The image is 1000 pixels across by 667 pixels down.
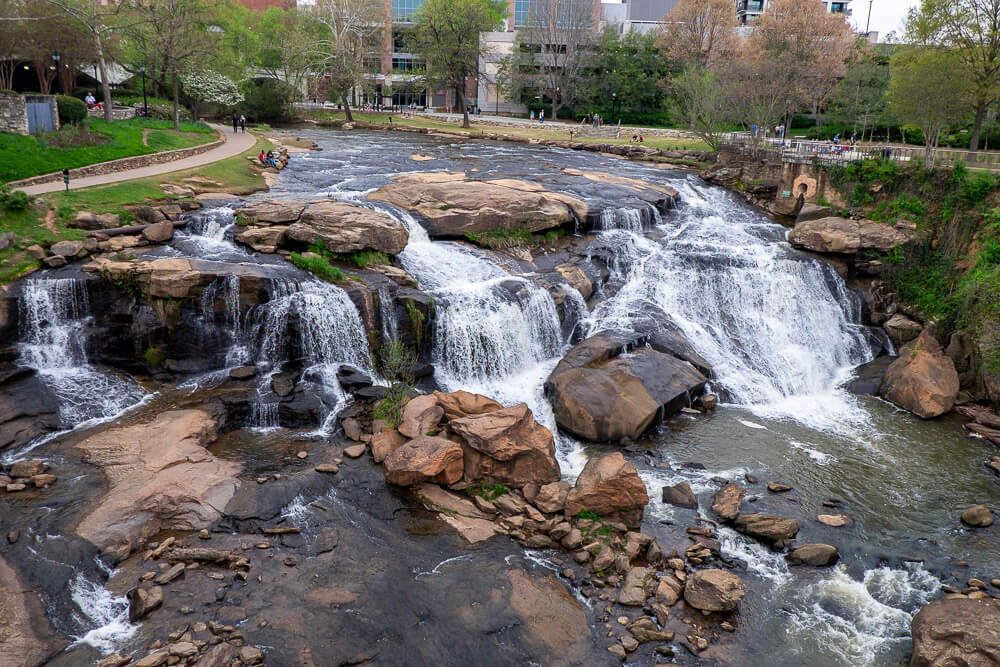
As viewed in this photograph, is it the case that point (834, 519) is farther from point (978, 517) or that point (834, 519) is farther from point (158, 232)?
point (158, 232)

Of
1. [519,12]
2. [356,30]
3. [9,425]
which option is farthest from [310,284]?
[519,12]

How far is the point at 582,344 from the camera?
19672 millimetres

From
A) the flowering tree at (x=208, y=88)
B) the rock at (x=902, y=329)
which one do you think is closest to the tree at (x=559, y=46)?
the flowering tree at (x=208, y=88)

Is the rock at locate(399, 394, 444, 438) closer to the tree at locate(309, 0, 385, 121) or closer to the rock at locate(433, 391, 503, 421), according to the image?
the rock at locate(433, 391, 503, 421)

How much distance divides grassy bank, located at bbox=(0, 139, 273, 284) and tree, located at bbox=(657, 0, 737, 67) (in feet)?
143

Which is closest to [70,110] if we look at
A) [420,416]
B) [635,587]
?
[420,416]

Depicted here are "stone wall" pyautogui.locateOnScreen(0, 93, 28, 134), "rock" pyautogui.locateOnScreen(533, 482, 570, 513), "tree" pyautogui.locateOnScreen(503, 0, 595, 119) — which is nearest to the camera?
"rock" pyautogui.locateOnScreen(533, 482, 570, 513)

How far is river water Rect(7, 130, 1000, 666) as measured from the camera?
12.2 m

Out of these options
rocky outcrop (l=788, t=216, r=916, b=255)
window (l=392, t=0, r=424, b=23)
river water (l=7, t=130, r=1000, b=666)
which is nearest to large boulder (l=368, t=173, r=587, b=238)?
river water (l=7, t=130, r=1000, b=666)

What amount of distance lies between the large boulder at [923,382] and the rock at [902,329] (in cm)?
210

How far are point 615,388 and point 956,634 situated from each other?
8950 mm

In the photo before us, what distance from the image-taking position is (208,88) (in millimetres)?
48094

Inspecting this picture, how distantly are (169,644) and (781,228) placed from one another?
27222 mm

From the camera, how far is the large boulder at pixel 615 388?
55.8 ft
